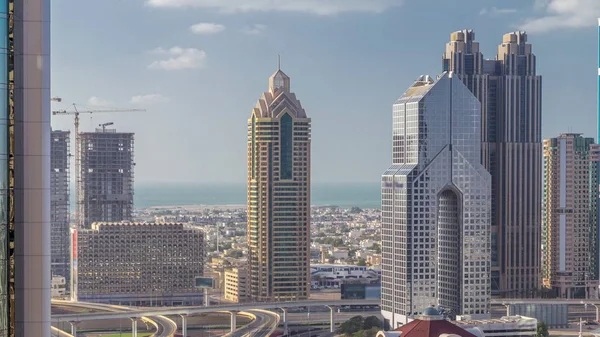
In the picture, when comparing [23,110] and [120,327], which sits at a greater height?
[23,110]

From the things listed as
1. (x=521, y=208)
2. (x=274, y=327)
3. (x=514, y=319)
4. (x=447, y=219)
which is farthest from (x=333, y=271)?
(x=514, y=319)

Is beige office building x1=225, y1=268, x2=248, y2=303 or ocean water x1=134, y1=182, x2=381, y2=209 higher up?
ocean water x1=134, y1=182, x2=381, y2=209

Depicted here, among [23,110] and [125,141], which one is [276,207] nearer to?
[125,141]

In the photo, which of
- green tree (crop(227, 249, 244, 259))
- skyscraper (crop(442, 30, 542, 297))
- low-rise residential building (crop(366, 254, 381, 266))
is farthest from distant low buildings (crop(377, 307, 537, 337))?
low-rise residential building (crop(366, 254, 381, 266))

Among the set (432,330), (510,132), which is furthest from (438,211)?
(510,132)

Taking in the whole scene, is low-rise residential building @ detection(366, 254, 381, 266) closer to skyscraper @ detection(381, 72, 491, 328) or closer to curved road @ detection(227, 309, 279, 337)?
curved road @ detection(227, 309, 279, 337)

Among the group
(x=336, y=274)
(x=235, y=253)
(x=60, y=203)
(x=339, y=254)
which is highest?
(x=60, y=203)

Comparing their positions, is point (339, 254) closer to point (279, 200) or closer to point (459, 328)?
point (279, 200)
